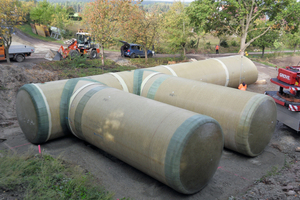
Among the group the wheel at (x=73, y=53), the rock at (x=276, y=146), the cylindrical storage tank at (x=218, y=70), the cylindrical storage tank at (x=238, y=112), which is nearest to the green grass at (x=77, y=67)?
the wheel at (x=73, y=53)

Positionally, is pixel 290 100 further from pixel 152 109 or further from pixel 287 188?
pixel 152 109

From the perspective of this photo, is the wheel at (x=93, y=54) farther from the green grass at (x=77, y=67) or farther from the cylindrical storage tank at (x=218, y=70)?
the cylindrical storage tank at (x=218, y=70)

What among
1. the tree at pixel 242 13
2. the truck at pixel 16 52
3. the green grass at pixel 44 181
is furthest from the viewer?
the tree at pixel 242 13

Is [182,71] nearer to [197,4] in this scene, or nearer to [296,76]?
[296,76]

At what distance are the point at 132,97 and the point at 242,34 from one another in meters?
23.6

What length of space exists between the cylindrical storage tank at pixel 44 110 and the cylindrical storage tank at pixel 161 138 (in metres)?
2.06

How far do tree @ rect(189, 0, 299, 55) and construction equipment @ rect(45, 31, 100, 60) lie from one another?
1161 cm

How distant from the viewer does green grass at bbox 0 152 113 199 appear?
603 centimetres

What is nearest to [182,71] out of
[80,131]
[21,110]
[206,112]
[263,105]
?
[206,112]

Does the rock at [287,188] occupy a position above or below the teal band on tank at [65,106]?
below

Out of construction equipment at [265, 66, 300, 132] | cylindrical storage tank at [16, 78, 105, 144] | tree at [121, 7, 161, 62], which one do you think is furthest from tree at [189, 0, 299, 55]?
cylindrical storage tank at [16, 78, 105, 144]

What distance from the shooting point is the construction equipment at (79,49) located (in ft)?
74.5

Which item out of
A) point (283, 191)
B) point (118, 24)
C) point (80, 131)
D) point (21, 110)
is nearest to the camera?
point (283, 191)

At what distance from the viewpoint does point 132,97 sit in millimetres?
8398
